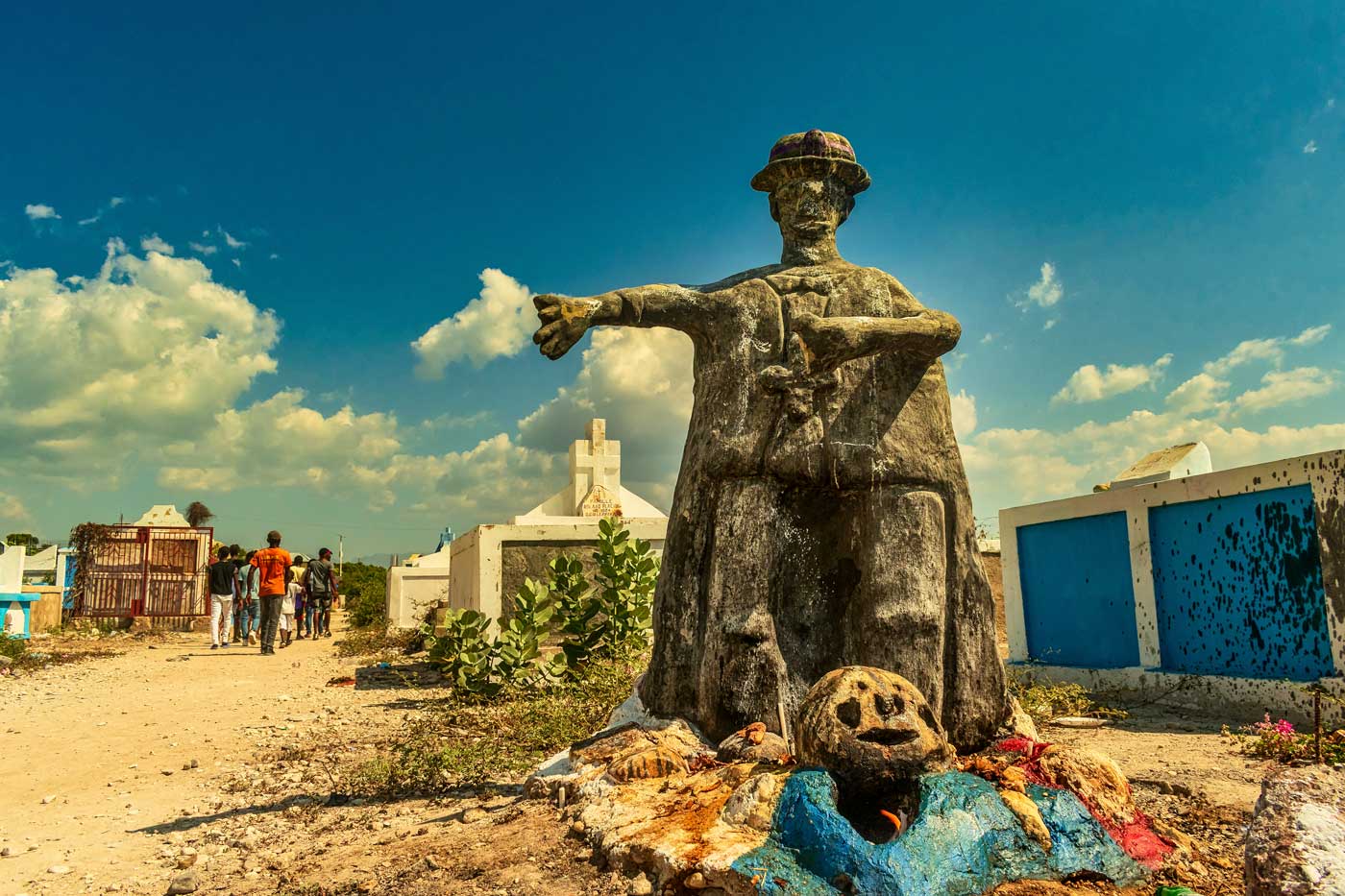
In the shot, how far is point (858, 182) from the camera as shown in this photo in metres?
4.36

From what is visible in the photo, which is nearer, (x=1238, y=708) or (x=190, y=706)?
(x=1238, y=708)

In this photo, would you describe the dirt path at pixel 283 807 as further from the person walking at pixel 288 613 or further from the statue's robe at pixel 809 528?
the person walking at pixel 288 613

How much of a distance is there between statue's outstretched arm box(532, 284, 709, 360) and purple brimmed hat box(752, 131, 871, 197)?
676mm

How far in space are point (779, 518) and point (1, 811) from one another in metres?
4.02

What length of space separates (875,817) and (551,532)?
6494 millimetres

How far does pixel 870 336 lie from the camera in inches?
149

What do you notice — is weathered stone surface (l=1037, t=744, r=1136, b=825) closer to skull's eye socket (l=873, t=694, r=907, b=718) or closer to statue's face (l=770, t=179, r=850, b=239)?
skull's eye socket (l=873, t=694, r=907, b=718)

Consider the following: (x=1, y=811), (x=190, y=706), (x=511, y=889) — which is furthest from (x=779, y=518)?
(x=190, y=706)

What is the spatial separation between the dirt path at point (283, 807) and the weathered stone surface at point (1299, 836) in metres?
0.60

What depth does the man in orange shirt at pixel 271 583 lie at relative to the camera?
11.9 metres

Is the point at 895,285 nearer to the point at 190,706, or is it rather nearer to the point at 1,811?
the point at 1,811

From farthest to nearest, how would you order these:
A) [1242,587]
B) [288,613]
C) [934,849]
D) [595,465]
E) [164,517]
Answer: [164,517], [595,465], [288,613], [1242,587], [934,849]

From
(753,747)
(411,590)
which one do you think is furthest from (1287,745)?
(411,590)

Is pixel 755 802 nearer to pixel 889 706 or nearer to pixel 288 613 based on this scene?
pixel 889 706
